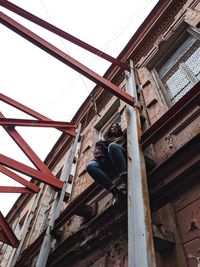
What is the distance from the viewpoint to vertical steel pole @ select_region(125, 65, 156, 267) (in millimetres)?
1625

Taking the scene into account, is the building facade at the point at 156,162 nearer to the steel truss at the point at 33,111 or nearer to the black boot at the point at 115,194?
the black boot at the point at 115,194

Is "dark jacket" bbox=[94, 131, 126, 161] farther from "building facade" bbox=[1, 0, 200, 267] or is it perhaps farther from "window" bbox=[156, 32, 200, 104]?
"window" bbox=[156, 32, 200, 104]

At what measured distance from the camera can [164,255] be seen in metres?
2.23

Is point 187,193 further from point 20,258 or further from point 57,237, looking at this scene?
point 20,258

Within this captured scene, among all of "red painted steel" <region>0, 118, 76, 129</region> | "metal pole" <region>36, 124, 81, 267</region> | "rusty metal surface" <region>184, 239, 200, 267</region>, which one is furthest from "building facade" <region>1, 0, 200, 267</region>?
"red painted steel" <region>0, 118, 76, 129</region>

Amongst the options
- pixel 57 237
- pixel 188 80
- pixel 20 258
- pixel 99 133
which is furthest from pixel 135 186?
pixel 99 133

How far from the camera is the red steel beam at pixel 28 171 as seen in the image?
4383mm

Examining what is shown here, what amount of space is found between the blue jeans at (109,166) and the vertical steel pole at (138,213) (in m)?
0.27

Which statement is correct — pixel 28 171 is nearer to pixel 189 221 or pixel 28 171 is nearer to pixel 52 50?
pixel 52 50

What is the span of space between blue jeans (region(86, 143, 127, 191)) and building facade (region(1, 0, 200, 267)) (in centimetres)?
29

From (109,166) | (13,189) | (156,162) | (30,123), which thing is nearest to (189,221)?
(156,162)

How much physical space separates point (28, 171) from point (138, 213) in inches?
120

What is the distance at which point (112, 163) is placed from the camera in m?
3.44

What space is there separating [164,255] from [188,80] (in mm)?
3122
